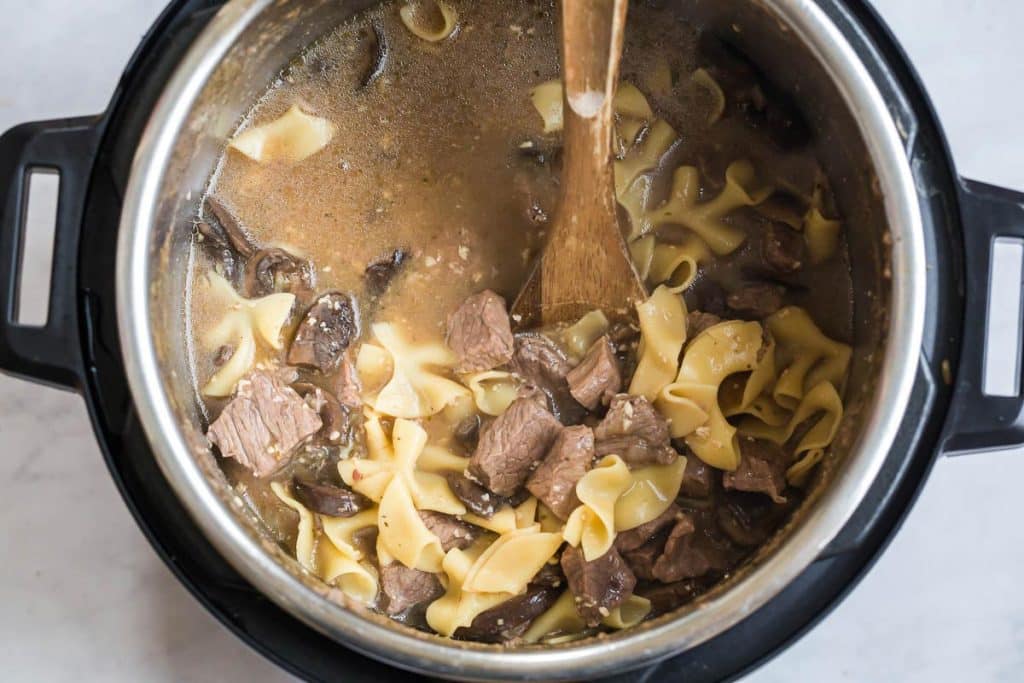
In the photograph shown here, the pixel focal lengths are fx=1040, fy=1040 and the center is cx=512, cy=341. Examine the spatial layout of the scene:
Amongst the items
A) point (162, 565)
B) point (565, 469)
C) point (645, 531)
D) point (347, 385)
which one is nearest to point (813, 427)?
point (645, 531)

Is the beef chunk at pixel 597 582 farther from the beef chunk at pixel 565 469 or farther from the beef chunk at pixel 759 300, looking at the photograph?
the beef chunk at pixel 759 300

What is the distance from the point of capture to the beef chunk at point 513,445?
9.72ft

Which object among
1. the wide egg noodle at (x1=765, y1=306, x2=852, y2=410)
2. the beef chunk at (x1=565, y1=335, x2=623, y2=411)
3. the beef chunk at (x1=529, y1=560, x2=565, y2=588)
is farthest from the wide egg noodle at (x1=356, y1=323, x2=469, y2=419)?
the wide egg noodle at (x1=765, y1=306, x2=852, y2=410)

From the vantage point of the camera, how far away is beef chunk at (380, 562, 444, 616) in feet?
9.57

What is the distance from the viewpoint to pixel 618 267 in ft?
9.68

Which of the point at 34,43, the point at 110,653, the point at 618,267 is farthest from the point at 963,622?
the point at 34,43

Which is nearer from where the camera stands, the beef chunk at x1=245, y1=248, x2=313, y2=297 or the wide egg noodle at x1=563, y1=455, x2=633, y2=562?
the wide egg noodle at x1=563, y1=455, x2=633, y2=562

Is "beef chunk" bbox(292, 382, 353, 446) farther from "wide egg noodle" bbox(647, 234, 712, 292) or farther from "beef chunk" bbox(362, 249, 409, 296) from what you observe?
"wide egg noodle" bbox(647, 234, 712, 292)

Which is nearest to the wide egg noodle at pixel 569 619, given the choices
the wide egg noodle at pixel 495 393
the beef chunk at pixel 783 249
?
the wide egg noodle at pixel 495 393

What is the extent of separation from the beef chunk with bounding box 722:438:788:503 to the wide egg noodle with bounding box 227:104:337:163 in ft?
5.00

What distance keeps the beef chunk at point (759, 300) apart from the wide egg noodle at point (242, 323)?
51.1 inches

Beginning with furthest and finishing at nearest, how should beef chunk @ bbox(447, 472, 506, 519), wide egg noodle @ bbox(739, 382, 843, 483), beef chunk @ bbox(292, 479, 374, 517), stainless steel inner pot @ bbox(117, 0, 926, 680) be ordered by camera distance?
beef chunk @ bbox(447, 472, 506, 519), beef chunk @ bbox(292, 479, 374, 517), wide egg noodle @ bbox(739, 382, 843, 483), stainless steel inner pot @ bbox(117, 0, 926, 680)

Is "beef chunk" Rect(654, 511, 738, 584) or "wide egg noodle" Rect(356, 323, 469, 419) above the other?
"wide egg noodle" Rect(356, 323, 469, 419)

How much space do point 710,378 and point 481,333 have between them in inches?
26.6
